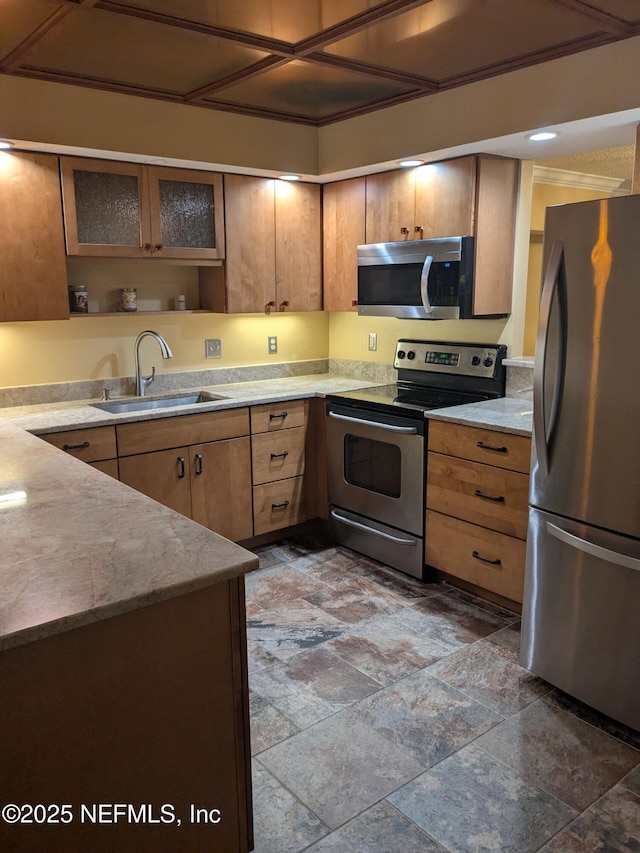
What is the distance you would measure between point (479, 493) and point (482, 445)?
223 millimetres

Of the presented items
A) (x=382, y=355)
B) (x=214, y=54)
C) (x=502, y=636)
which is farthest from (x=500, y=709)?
(x=214, y=54)

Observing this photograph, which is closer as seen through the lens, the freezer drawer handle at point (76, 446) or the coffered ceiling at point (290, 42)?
the coffered ceiling at point (290, 42)

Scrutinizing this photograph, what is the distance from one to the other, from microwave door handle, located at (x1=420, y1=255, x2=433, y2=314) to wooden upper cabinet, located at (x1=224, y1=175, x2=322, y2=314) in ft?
2.90

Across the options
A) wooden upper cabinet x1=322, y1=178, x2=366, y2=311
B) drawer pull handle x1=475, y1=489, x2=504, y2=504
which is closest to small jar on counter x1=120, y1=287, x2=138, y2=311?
wooden upper cabinet x1=322, y1=178, x2=366, y2=311

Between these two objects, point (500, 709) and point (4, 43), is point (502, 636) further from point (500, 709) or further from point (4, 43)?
point (4, 43)

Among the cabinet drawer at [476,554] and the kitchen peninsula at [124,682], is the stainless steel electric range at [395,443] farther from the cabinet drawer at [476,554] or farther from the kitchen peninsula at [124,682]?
the kitchen peninsula at [124,682]

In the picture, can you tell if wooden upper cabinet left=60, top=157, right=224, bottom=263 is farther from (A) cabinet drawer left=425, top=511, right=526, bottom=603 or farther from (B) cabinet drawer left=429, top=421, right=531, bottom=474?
(A) cabinet drawer left=425, top=511, right=526, bottom=603

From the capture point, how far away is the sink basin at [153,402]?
364cm

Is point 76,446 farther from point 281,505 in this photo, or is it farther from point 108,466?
point 281,505

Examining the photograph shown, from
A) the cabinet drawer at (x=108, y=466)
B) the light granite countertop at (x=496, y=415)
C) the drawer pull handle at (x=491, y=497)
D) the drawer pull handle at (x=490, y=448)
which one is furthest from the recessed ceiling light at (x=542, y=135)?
the cabinet drawer at (x=108, y=466)

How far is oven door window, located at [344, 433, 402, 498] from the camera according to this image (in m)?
3.51

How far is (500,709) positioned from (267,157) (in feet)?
9.62

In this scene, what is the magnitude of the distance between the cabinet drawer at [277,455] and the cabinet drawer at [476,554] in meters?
0.90

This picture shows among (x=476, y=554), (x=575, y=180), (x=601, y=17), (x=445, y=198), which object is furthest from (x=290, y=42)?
(x=575, y=180)
